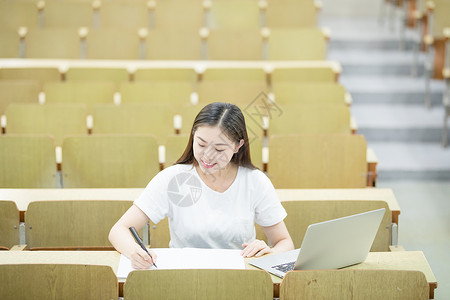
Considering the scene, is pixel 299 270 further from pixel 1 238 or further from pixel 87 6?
pixel 87 6

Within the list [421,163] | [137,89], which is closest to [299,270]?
[137,89]

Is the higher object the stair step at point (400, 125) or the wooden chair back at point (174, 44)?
the wooden chair back at point (174, 44)

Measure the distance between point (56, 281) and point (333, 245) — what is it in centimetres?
83

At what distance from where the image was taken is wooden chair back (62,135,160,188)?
339 cm

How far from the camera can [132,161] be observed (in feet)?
11.2

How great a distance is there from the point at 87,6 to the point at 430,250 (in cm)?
399

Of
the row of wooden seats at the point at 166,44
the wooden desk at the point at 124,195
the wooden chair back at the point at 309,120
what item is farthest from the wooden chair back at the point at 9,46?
the wooden desk at the point at 124,195

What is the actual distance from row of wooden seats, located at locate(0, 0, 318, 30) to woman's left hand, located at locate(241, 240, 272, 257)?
4120 mm

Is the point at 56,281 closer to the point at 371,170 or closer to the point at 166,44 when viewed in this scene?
the point at 371,170

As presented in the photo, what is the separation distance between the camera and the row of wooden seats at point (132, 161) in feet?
11.1

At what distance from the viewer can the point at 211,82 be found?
14.5 ft

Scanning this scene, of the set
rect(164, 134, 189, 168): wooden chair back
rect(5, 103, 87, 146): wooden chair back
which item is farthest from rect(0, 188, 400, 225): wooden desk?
rect(5, 103, 87, 146): wooden chair back

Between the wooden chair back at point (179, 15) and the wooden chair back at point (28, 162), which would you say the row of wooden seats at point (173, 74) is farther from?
the wooden chair back at point (28, 162)

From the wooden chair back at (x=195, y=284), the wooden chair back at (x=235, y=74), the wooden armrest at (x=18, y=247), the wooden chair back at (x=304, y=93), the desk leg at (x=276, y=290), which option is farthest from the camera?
the wooden chair back at (x=235, y=74)
